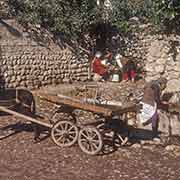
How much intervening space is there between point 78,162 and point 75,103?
0.96 metres

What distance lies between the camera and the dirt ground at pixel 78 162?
716 cm

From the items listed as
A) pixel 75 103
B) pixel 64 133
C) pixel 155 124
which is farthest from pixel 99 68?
pixel 75 103

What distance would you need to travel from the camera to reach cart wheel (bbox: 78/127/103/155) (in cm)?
786

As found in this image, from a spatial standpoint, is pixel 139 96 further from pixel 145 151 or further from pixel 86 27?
pixel 145 151

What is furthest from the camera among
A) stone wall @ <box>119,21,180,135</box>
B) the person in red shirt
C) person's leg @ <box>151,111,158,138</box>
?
the person in red shirt

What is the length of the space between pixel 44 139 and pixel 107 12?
24.6ft

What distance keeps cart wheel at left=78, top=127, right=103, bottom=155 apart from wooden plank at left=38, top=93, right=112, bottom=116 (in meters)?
0.32

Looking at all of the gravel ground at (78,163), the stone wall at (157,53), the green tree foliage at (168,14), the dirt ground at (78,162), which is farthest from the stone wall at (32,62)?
the gravel ground at (78,163)

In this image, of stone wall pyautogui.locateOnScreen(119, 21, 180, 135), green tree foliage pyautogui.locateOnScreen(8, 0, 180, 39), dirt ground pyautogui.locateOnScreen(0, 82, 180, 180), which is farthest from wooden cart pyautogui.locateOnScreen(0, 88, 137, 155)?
green tree foliage pyautogui.locateOnScreen(8, 0, 180, 39)

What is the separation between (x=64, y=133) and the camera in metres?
8.27

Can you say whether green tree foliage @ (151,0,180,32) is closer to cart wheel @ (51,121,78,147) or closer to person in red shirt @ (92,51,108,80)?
person in red shirt @ (92,51,108,80)

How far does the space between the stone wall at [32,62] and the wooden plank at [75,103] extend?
480cm

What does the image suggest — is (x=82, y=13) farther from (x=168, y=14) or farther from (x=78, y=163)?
(x=78, y=163)

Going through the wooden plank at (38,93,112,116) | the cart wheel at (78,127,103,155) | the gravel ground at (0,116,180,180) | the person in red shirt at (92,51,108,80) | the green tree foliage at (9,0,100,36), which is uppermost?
the green tree foliage at (9,0,100,36)
